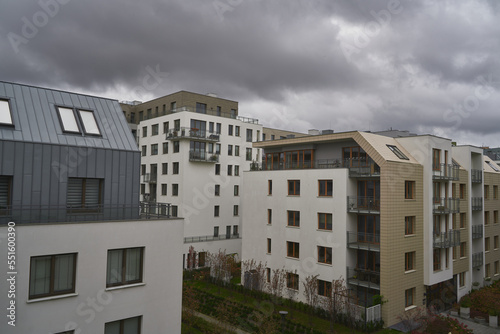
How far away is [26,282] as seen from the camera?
438 inches

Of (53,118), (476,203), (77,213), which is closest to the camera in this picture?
(77,213)

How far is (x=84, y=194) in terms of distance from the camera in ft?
45.5

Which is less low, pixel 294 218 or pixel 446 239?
pixel 294 218

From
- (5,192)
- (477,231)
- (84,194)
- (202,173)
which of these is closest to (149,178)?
(202,173)

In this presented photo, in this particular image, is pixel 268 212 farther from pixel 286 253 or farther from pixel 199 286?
pixel 199 286

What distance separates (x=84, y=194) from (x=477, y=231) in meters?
35.3

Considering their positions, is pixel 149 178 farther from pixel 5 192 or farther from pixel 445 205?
pixel 5 192

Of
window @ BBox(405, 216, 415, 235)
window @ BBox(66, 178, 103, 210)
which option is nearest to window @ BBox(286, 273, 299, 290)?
window @ BBox(405, 216, 415, 235)

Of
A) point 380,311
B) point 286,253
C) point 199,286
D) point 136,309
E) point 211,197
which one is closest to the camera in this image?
point 136,309

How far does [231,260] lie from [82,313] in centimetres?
2593

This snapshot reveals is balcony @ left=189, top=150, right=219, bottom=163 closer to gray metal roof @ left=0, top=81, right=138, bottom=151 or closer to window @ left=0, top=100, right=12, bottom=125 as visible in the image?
gray metal roof @ left=0, top=81, right=138, bottom=151

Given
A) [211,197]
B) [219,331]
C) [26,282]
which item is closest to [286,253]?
[219,331]

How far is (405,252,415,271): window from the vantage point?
87.2 feet

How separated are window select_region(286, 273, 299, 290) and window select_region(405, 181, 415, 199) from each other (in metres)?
10.6
